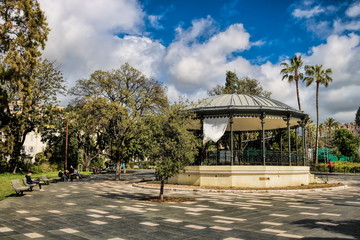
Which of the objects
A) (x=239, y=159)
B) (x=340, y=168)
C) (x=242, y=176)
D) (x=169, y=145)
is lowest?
(x=340, y=168)

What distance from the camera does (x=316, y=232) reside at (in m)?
7.79

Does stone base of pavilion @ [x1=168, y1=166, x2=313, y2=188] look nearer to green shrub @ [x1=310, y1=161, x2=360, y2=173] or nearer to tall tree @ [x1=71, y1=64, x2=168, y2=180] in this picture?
tall tree @ [x1=71, y1=64, x2=168, y2=180]

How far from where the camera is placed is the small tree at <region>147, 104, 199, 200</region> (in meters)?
14.3

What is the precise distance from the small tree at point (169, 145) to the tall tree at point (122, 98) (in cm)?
1274

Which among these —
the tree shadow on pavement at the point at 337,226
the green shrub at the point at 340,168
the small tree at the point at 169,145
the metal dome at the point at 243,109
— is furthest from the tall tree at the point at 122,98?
the green shrub at the point at 340,168

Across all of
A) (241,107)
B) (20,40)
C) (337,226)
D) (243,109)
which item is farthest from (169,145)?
(20,40)

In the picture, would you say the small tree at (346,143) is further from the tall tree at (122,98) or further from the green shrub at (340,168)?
the tall tree at (122,98)

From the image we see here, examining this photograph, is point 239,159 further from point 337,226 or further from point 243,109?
point 337,226

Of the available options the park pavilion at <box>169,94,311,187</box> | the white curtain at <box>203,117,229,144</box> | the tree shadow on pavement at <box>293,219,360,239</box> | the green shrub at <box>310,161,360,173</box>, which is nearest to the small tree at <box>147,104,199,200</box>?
the park pavilion at <box>169,94,311,187</box>

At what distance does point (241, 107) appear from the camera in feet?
70.2

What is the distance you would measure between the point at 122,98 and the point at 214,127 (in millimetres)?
11810

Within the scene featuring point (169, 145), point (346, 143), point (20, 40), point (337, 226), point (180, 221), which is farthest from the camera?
point (346, 143)

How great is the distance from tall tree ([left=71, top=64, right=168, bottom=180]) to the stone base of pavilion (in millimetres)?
8339

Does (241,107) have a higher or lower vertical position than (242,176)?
higher
